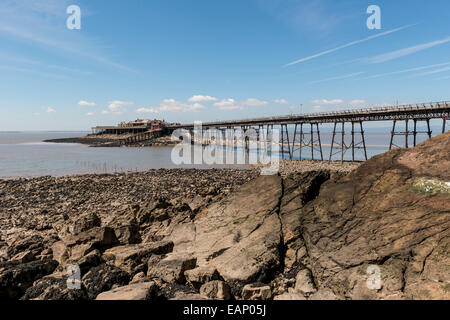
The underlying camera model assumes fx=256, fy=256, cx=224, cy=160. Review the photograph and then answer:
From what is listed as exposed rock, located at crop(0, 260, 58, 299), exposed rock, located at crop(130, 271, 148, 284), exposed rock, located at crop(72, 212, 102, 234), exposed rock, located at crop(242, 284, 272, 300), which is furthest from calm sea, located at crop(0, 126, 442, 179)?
exposed rock, located at crop(242, 284, 272, 300)

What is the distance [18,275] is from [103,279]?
110 inches

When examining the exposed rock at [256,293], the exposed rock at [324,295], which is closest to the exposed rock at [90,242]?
the exposed rock at [256,293]

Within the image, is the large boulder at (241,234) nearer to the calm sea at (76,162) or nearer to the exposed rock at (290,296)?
the exposed rock at (290,296)

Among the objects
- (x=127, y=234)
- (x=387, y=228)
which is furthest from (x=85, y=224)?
(x=387, y=228)

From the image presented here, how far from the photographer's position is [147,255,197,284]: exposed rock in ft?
25.9

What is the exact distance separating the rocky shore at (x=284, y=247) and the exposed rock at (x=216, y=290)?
0.03 m

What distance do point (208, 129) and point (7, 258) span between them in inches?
3819

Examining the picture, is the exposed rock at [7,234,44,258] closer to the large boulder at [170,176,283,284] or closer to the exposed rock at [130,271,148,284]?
the exposed rock at [130,271,148,284]

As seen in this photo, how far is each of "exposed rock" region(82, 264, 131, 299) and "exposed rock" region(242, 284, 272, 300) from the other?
149 inches

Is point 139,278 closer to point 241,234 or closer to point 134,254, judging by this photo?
point 134,254

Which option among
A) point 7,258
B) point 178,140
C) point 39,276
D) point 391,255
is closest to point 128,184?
point 7,258

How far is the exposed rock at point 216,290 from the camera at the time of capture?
7.05m

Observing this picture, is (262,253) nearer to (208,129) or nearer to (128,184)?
(128,184)

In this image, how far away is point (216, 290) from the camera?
7.13 meters
